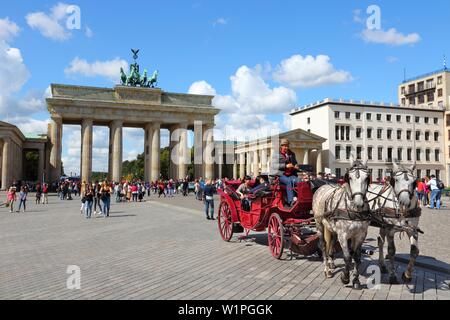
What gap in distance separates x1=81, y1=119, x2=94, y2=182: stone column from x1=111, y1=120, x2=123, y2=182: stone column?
11.2 feet

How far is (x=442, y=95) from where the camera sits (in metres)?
87.6

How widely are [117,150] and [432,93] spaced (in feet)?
226

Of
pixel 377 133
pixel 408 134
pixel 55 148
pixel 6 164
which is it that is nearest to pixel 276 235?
pixel 6 164

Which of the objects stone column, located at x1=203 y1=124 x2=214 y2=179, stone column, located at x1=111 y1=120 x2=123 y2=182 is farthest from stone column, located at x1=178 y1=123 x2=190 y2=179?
stone column, located at x1=111 y1=120 x2=123 y2=182

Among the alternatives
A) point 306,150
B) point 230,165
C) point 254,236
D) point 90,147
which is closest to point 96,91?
point 90,147

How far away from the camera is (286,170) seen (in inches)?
390

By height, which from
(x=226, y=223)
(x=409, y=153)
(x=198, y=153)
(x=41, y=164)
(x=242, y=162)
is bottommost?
(x=226, y=223)

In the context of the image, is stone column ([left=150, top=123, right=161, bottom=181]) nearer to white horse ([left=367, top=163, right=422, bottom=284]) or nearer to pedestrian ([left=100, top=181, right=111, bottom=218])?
pedestrian ([left=100, top=181, right=111, bottom=218])

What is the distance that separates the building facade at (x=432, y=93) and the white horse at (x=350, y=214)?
289ft

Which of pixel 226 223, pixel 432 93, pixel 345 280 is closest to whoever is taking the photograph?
pixel 345 280

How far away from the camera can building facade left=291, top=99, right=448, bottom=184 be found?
82500 mm

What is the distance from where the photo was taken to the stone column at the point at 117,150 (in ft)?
209

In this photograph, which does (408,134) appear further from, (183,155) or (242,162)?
(183,155)
